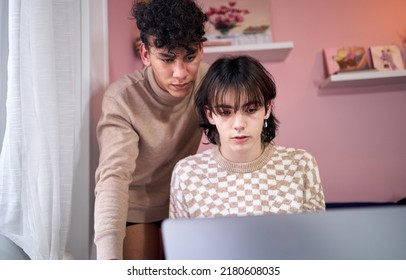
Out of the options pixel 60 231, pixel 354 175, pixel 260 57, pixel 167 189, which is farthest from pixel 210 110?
pixel 354 175

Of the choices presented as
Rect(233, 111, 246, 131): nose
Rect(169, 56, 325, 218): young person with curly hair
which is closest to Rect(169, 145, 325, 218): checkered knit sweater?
Rect(169, 56, 325, 218): young person with curly hair

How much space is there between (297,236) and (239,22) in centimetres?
150

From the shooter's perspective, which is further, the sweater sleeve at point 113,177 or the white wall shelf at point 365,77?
the white wall shelf at point 365,77

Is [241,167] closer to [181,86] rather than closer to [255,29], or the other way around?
[181,86]

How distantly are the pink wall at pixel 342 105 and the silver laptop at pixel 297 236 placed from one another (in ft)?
4.36

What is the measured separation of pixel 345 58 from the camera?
1.66 meters

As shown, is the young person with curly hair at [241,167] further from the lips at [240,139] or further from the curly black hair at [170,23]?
the curly black hair at [170,23]

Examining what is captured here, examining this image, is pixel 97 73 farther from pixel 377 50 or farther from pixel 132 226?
pixel 377 50

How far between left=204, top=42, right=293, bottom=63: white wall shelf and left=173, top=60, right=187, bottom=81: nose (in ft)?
2.42

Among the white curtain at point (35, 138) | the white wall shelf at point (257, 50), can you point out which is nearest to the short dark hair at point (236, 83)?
the white curtain at point (35, 138)

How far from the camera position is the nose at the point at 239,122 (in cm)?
77

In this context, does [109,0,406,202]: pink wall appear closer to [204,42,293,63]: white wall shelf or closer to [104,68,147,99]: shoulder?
[204,42,293,63]: white wall shelf
